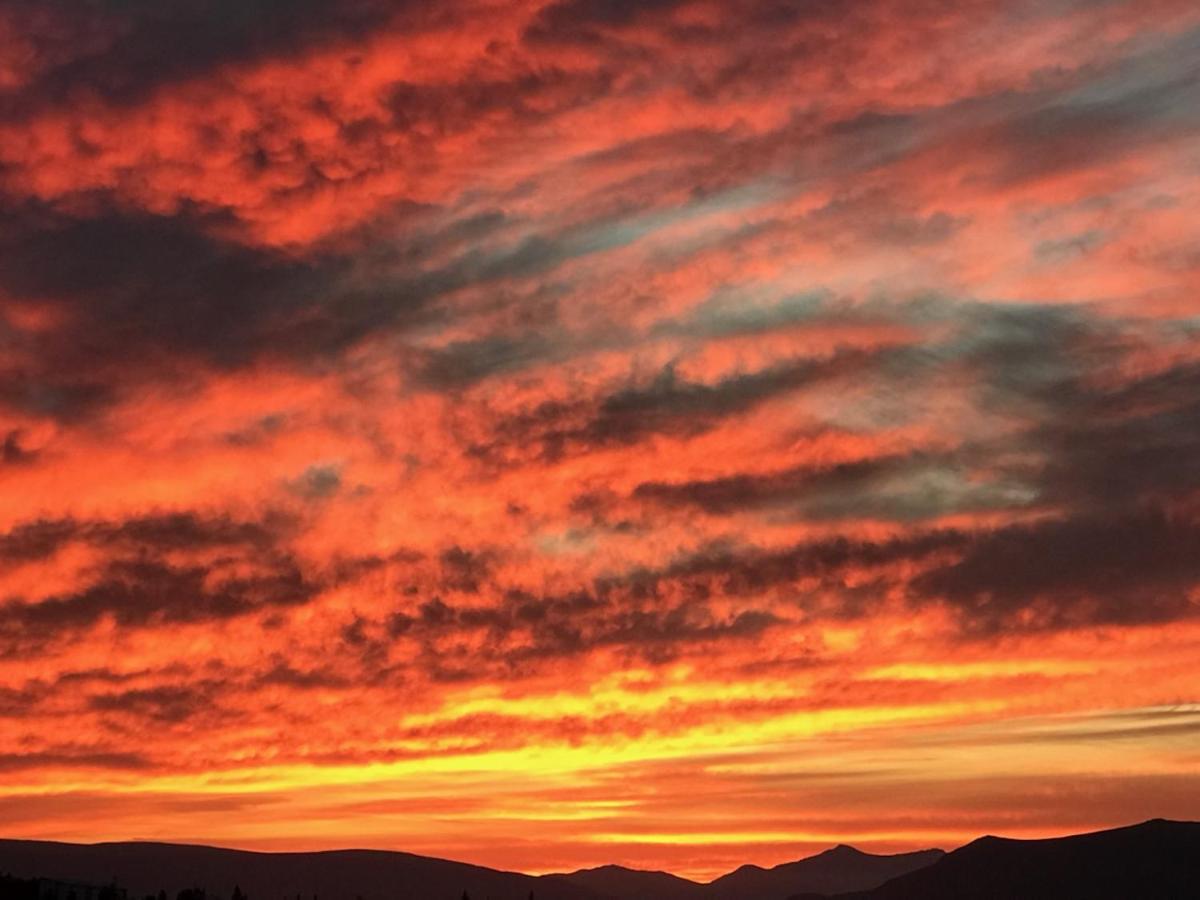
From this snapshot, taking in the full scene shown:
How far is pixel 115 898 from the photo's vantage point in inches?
7618

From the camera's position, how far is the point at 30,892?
195m

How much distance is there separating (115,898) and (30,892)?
11690 mm
